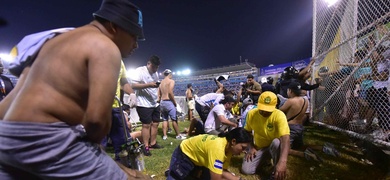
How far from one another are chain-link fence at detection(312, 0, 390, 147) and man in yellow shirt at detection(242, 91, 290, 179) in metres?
1.58

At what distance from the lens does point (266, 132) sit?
360 centimetres

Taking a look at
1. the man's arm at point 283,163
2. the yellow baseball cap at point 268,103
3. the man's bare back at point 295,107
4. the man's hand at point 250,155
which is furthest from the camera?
the man's bare back at point 295,107

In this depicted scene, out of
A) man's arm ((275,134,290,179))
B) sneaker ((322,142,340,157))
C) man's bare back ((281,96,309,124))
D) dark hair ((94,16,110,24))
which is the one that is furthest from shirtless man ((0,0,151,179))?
sneaker ((322,142,340,157))

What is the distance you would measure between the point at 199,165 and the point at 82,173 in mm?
2008

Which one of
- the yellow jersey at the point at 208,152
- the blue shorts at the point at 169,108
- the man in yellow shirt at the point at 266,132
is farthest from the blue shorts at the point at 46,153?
the blue shorts at the point at 169,108

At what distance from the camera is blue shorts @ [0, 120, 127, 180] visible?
0.93 m

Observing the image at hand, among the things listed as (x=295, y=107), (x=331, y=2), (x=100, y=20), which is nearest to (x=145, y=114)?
(x=295, y=107)

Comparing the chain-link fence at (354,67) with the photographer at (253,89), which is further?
the photographer at (253,89)

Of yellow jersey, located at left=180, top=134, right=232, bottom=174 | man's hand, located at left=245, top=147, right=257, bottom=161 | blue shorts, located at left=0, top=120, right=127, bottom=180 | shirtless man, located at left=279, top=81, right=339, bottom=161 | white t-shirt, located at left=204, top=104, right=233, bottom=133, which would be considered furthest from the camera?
white t-shirt, located at left=204, top=104, right=233, bottom=133

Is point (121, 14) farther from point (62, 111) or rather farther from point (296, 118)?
point (296, 118)

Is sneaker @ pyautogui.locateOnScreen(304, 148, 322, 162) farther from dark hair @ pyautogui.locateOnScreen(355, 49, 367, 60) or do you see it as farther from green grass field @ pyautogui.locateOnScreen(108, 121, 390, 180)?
dark hair @ pyautogui.locateOnScreen(355, 49, 367, 60)

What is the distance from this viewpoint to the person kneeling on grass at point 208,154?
2.48m

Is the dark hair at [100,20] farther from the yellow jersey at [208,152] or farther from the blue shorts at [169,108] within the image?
the blue shorts at [169,108]

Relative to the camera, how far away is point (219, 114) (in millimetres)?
4867
